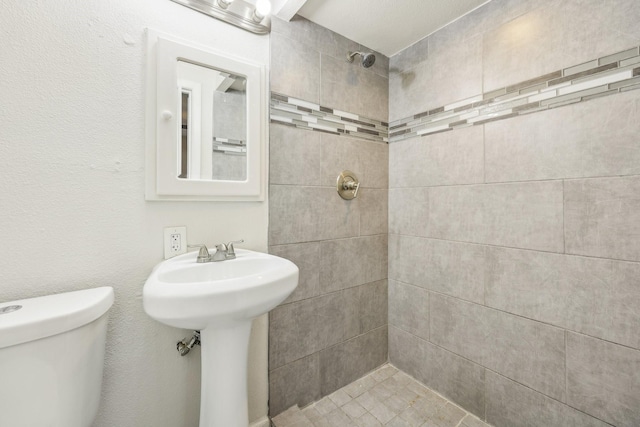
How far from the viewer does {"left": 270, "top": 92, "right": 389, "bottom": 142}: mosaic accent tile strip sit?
136 cm

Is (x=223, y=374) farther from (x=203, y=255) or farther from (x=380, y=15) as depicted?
(x=380, y=15)

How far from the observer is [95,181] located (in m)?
0.94

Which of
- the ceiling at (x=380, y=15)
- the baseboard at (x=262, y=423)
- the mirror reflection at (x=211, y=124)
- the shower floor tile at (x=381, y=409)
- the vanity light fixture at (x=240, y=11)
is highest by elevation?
the ceiling at (x=380, y=15)

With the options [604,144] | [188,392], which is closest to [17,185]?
[188,392]

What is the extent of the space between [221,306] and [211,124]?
823 millimetres

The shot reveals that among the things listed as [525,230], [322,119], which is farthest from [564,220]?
[322,119]

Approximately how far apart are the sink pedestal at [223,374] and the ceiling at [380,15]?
4.88 ft

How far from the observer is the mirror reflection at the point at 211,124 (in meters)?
1.11

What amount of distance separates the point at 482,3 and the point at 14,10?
1939mm

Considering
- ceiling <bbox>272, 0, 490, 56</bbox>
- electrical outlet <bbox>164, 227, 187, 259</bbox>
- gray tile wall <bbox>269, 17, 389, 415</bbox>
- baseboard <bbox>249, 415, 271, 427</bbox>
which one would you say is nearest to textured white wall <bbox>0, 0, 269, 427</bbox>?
electrical outlet <bbox>164, 227, 187, 259</bbox>

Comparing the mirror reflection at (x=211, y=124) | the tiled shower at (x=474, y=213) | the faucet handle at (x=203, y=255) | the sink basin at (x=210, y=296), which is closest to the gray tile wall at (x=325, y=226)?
the tiled shower at (x=474, y=213)

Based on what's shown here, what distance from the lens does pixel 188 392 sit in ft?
3.68

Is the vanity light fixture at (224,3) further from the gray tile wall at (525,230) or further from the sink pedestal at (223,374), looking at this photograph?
the sink pedestal at (223,374)

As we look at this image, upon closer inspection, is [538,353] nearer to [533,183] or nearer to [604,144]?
[533,183]
